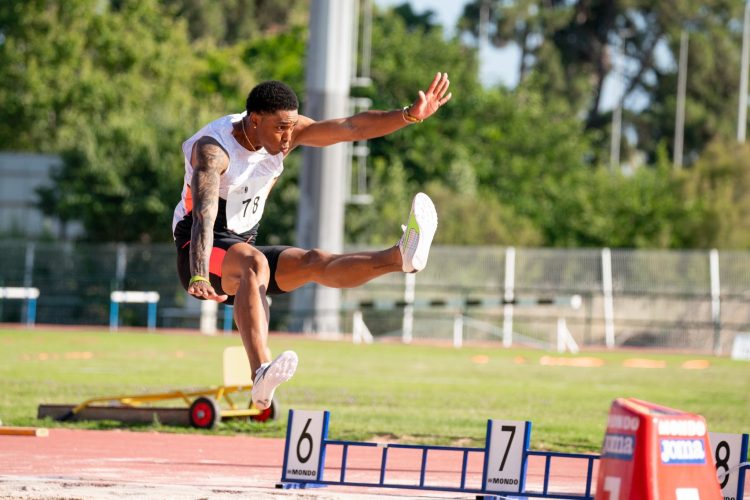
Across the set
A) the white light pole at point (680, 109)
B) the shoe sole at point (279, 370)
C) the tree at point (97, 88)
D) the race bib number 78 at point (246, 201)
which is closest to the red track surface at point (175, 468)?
the shoe sole at point (279, 370)

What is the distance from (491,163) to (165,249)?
79.7ft

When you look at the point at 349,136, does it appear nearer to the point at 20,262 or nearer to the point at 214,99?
the point at 20,262

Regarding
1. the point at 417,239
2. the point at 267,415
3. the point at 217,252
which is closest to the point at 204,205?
the point at 217,252

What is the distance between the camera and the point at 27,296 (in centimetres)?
3728

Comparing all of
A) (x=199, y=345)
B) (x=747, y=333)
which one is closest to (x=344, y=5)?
(x=199, y=345)

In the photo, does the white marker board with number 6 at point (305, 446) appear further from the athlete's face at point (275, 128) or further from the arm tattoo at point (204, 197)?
the athlete's face at point (275, 128)

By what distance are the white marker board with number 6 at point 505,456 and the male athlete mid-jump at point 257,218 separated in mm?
1290

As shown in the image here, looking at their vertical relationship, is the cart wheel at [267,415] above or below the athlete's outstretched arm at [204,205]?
below

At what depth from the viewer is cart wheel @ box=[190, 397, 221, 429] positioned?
1257 cm

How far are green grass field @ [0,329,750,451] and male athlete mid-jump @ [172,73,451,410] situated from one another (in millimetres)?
Answer: 3299

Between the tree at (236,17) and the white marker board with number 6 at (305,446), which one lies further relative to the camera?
the tree at (236,17)

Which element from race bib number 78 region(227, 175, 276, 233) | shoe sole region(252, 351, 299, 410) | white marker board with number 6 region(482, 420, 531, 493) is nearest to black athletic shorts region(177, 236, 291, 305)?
race bib number 78 region(227, 175, 276, 233)

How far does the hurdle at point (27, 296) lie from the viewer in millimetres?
37219

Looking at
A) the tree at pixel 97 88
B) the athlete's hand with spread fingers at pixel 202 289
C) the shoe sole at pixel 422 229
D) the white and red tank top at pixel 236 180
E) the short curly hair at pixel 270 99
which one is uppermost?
the tree at pixel 97 88
